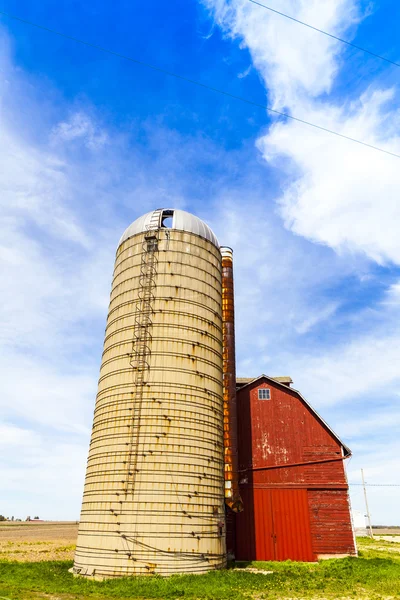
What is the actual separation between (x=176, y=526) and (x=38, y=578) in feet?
19.6

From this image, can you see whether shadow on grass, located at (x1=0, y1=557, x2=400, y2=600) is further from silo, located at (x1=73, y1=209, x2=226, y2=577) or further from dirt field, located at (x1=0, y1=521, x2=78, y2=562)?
dirt field, located at (x1=0, y1=521, x2=78, y2=562)

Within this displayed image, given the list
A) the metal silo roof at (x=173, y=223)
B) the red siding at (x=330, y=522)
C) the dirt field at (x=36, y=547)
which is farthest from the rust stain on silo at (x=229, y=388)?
the dirt field at (x=36, y=547)

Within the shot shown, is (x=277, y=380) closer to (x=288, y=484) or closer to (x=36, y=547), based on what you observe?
(x=288, y=484)

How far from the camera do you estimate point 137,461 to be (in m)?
17.6

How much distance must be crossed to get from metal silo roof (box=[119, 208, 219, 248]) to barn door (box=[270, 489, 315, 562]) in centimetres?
1542

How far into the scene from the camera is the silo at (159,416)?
16734 mm

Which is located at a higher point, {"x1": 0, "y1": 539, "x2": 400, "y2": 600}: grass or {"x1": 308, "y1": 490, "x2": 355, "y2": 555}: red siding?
{"x1": 308, "y1": 490, "x2": 355, "y2": 555}: red siding

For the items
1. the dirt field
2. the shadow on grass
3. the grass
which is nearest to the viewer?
the grass

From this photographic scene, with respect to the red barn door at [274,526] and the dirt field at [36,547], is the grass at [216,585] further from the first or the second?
the dirt field at [36,547]

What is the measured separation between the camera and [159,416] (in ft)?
60.0

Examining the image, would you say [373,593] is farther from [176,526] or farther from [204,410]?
[204,410]

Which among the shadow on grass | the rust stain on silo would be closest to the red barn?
the shadow on grass

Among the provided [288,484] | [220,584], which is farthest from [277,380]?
[220,584]

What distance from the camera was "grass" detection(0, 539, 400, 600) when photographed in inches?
551
